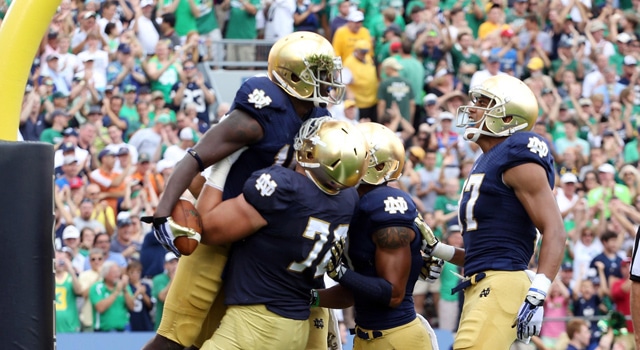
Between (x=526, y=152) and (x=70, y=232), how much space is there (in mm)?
5185

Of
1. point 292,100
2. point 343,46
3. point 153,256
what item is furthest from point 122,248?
point 292,100

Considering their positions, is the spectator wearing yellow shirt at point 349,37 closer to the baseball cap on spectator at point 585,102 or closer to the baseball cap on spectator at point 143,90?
the baseball cap on spectator at point 143,90

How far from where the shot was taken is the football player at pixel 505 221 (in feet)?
18.8

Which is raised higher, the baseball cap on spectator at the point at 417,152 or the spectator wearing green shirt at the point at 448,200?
the baseball cap on spectator at the point at 417,152

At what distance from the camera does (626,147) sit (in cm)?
1290

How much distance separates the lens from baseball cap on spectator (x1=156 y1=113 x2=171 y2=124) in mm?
11736

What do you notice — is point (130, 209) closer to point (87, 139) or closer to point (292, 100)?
point (87, 139)

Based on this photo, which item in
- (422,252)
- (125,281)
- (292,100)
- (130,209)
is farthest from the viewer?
(130,209)

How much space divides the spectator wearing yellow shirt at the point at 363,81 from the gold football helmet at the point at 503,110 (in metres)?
6.58

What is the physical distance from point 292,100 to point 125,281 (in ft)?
14.5

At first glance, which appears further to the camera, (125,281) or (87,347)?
(125,281)

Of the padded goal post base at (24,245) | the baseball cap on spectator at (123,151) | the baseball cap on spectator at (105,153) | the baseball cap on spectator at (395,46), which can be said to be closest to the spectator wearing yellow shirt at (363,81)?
the baseball cap on spectator at (395,46)

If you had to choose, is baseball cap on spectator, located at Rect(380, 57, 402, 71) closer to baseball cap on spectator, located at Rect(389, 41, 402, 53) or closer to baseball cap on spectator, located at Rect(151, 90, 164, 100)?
baseball cap on spectator, located at Rect(389, 41, 402, 53)

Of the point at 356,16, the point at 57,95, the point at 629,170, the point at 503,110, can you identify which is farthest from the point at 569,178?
the point at 503,110
